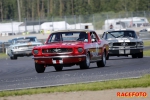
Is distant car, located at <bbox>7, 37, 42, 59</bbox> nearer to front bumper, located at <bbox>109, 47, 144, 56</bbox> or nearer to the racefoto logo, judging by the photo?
front bumper, located at <bbox>109, 47, 144, 56</bbox>

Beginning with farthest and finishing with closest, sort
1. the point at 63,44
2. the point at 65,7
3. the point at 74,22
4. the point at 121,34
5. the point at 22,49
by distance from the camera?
the point at 65,7, the point at 74,22, the point at 22,49, the point at 121,34, the point at 63,44

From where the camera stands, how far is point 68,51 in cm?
1888

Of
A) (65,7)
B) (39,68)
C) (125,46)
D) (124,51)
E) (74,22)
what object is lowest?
(74,22)

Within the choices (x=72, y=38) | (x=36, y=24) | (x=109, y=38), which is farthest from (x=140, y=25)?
(x=72, y=38)

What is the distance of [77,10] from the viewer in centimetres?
10275

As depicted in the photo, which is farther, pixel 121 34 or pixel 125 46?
pixel 121 34

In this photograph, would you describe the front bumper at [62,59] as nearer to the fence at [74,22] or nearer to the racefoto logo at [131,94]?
the racefoto logo at [131,94]

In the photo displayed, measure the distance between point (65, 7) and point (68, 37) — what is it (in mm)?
95635

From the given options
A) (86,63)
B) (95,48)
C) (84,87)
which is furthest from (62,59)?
(84,87)

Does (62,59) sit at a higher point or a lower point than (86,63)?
higher

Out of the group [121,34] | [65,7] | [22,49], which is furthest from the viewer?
[65,7]

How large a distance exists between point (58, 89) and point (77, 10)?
90.3 m

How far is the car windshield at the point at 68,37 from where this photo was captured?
2009cm

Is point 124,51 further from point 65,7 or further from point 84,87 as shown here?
point 65,7
